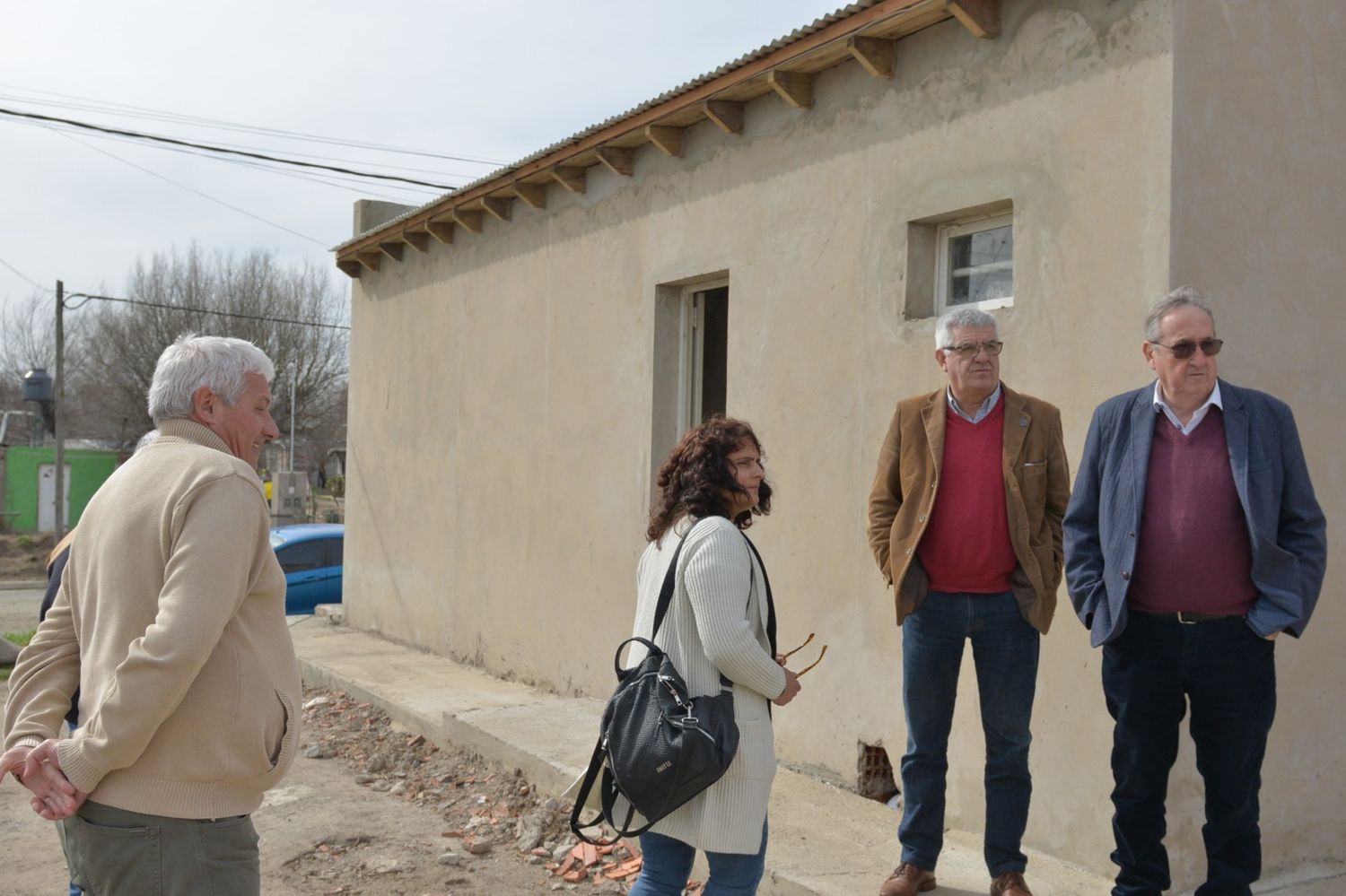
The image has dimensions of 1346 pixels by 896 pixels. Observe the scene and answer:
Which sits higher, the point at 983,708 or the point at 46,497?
the point at 983,708

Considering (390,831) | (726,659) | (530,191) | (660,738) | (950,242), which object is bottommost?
(390,831)

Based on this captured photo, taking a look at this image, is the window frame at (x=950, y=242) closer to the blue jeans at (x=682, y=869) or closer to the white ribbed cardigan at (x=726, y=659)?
the white ribbed cardigan at (x=726, y=659)

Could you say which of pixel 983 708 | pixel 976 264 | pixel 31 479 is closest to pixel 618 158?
pixel 976 264

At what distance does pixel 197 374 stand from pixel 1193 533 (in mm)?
2849

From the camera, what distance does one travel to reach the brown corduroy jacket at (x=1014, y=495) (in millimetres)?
4293

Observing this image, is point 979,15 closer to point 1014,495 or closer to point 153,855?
point 1014,495

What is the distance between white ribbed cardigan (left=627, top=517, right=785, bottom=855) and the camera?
10.9ft

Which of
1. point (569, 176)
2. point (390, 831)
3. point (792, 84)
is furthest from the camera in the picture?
point (569, 176)

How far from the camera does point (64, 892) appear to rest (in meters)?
5.61

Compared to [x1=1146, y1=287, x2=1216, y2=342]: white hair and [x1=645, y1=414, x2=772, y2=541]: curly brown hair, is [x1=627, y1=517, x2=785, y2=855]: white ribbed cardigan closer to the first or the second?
[x1=645, y1=414, x2=772, y2=541]: curly brown hair

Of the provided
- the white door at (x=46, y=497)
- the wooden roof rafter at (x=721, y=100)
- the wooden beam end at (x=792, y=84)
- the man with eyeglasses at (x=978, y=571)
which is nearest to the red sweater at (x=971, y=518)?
the man with eyeglasses at (x=978, y=571)

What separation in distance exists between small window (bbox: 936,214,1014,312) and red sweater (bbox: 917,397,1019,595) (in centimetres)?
132

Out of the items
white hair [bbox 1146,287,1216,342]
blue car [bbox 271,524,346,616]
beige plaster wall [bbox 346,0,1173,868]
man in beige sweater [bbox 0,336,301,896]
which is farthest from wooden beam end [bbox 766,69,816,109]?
blue car [bbox 271,524,346,616]

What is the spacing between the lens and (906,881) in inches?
175
